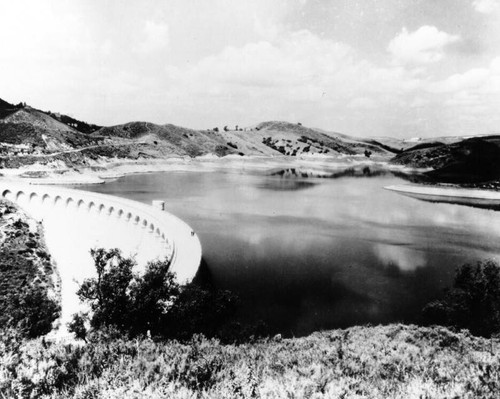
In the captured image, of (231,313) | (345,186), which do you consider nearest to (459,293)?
(231,313)

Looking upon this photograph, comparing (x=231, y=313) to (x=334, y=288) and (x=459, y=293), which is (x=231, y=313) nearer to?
(x=334, y=288)

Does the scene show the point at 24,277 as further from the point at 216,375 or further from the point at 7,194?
the point at 216,375

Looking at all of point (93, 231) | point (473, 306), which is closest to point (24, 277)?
point (93, 231)

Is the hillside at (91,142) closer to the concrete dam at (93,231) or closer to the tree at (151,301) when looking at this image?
the concrete dam at (93,231)

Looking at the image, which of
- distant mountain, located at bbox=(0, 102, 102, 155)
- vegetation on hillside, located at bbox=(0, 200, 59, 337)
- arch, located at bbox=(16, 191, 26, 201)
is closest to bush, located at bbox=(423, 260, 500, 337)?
vegetation on hillside, located at bbox=(0, 200, 59, 337)

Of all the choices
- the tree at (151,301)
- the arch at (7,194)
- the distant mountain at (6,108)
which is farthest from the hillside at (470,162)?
the distant mountain at (6,108)
